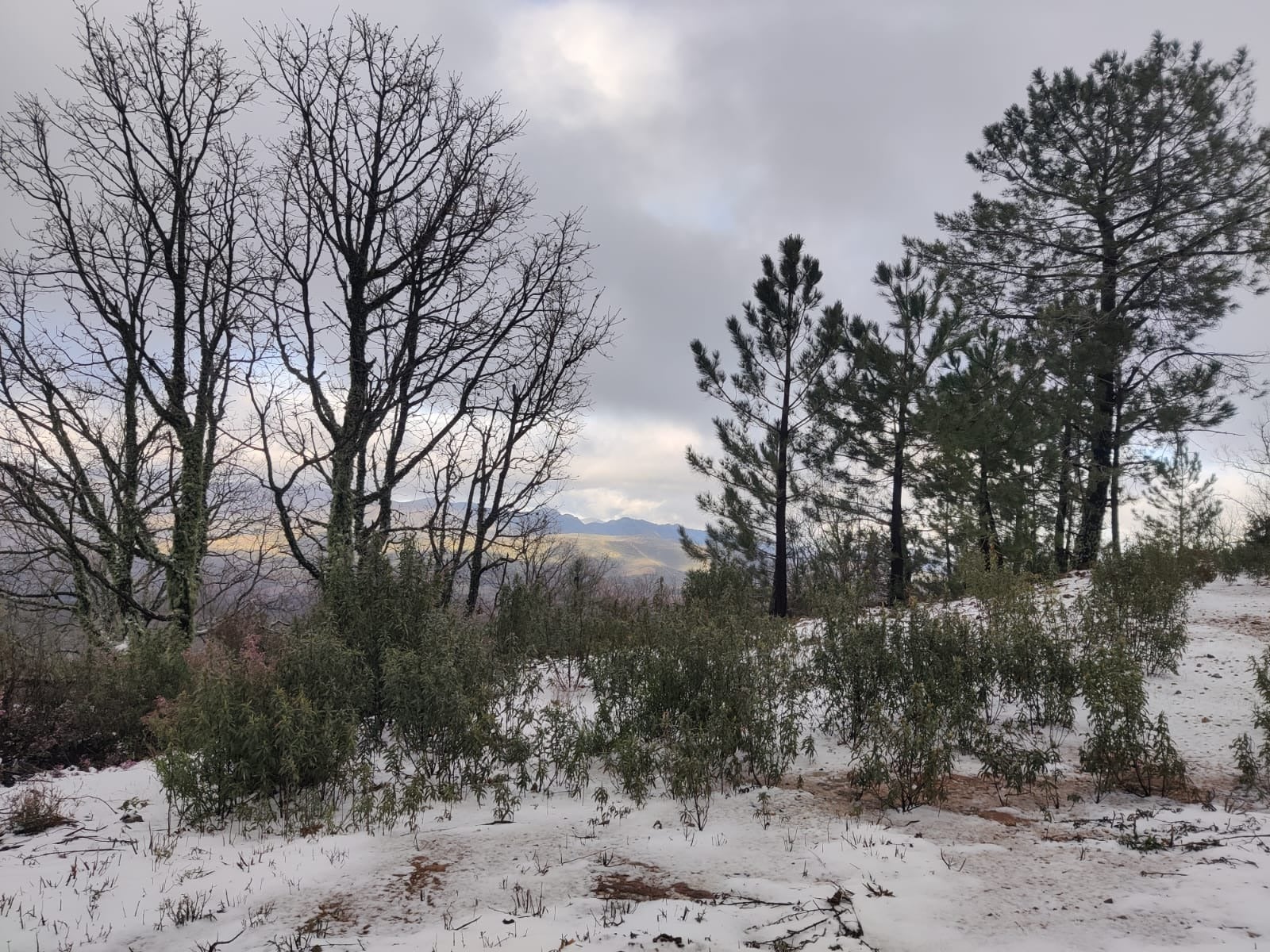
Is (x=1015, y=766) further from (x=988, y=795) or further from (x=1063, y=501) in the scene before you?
(x=1063, y=501)

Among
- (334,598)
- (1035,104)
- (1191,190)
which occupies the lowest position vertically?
(334,598)

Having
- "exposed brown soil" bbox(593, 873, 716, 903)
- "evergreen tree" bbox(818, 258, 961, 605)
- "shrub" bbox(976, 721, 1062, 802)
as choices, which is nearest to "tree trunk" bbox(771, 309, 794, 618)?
"evergreen tree" bbox(818, 258, 961, 605)

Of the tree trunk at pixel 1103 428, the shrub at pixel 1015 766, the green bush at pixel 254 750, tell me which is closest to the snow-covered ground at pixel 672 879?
the shrub at pixel 1015 766

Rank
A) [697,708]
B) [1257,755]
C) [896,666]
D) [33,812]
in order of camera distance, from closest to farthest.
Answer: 1. [33,812]
2. [1257,755]
3. [697,708]
4. [896,666]

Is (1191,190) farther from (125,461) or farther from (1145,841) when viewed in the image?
(125,461)

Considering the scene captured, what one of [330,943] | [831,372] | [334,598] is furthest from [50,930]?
[831,372]

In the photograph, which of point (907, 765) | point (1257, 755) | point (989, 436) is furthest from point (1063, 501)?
point (907, 765)

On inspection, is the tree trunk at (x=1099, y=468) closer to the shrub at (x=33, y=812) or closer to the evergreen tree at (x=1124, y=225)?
the evergreen tree at (x=1124, y=225)

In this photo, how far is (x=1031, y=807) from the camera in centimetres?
414

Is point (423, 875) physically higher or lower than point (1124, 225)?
lower

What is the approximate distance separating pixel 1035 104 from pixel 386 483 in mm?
17337

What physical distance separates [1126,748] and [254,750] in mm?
5634

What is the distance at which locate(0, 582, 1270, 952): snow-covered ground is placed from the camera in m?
2.68

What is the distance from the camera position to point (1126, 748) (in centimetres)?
420
